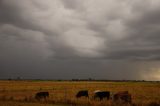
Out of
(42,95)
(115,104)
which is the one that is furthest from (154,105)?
(42,95)

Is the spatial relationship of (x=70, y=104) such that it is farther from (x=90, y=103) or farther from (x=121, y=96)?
(x=121, y=96)

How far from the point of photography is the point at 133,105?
2175cm

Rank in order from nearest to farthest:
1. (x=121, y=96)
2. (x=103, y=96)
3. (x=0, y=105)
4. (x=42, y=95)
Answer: (x=0, y=105) → (x=121, y=96) → (x=103, y=96) → (x=42, y=95)

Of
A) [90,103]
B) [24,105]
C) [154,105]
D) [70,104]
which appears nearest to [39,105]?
[24,105]

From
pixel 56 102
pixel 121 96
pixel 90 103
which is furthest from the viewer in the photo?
pixel 121 96

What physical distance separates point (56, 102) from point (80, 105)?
3071 mm

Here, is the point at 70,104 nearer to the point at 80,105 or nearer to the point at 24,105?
the point at 80,105

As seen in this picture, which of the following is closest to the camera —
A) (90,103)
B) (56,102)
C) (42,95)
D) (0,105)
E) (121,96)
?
(0,105)

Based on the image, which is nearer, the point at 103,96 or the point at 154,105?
the point at 154,105

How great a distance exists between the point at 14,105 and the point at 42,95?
11.6m

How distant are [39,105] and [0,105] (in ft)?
10.6

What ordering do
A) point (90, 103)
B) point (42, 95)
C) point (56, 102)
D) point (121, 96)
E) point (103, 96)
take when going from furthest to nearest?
point (42, 95) < point (103, 96) < point (121, 96) < point (56, 102) < point (90, 103)

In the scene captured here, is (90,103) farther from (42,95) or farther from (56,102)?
(42,95)

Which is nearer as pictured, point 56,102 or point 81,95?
point 56,102
